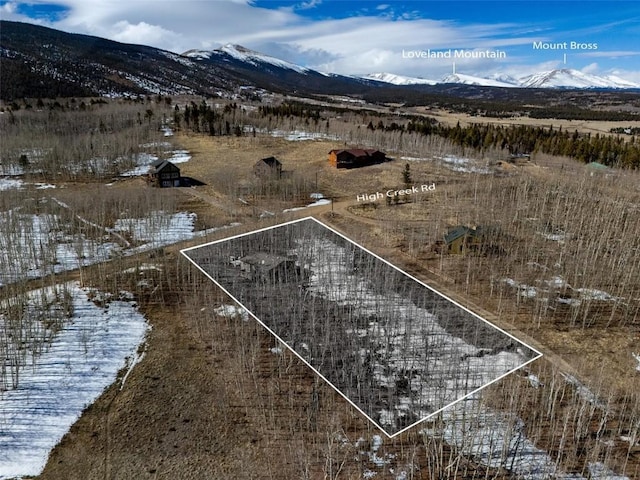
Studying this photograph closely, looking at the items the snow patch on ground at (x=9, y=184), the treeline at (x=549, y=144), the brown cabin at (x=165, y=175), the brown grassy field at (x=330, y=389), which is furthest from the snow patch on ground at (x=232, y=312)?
the treeline at (x=549, y=144)

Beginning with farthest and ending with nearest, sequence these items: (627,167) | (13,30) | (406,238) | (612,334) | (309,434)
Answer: (13,30)
(627,167)
(406,238)
(612,334)
(309,434)

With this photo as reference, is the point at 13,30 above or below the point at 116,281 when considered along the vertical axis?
above

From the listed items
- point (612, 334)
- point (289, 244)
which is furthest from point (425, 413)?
point (289, 244)

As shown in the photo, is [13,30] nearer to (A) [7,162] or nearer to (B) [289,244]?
(A) [7,162]

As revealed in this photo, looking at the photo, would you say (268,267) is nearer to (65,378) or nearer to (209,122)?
(65,378)

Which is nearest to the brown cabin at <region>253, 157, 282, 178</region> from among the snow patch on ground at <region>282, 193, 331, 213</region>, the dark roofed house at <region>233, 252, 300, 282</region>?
the snow patch on ground at <region>282, 193, 331, 213</region>

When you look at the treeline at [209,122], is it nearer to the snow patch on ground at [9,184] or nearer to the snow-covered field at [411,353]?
the snow patch on ground at [9,184]
